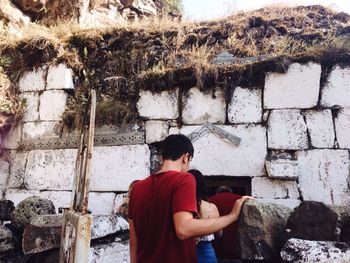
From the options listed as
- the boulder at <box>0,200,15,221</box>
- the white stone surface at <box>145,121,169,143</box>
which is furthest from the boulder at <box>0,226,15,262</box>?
the white stone surface at <box>145,121,169,143</box>

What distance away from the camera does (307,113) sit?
5.05 metres

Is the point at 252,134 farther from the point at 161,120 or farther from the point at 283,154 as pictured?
the point at 161,120

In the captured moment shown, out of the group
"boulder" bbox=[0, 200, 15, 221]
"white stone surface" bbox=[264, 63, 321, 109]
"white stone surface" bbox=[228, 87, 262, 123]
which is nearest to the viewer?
"boulder" bbox=[0, 200, 15, 221]

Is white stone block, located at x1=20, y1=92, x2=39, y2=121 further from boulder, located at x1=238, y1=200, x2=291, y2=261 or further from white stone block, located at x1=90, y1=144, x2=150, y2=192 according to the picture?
boulder, located at x1=238, y1=200, x2=291, y2=261

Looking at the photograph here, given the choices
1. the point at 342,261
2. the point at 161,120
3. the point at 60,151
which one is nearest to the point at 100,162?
the point at 60,151

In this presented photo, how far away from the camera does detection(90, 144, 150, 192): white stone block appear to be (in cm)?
536

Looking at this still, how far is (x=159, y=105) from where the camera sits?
5.54m

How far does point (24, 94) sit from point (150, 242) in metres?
4.70

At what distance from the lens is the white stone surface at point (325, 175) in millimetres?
4707

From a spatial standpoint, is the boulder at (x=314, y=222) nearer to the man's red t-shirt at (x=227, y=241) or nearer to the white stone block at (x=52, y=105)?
the man's red t-shirt at (x=227, y=241)

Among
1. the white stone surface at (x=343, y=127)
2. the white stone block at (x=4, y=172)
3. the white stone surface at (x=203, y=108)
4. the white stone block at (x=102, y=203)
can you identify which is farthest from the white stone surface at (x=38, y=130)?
the white stone surface at (x=343, y=127)

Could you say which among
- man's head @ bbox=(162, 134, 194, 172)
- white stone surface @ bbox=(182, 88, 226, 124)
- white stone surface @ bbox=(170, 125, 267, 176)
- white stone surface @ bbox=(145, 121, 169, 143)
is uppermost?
white stone surface @ bbox=(182, 88, 226, 124)

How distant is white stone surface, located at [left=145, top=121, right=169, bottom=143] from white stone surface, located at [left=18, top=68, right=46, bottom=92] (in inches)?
76.5

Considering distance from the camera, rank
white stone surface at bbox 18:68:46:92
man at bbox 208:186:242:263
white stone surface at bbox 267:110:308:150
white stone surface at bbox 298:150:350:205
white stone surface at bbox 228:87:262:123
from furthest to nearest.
A: white stone surface at bbox 18:68:46:92 → white stone surface at bbox 228:87:262:123 → white stone surface at bbox 267:110:308:150 → white stone surface at bbox 298:150:350:205 → man at bbox 208:186:242:263
